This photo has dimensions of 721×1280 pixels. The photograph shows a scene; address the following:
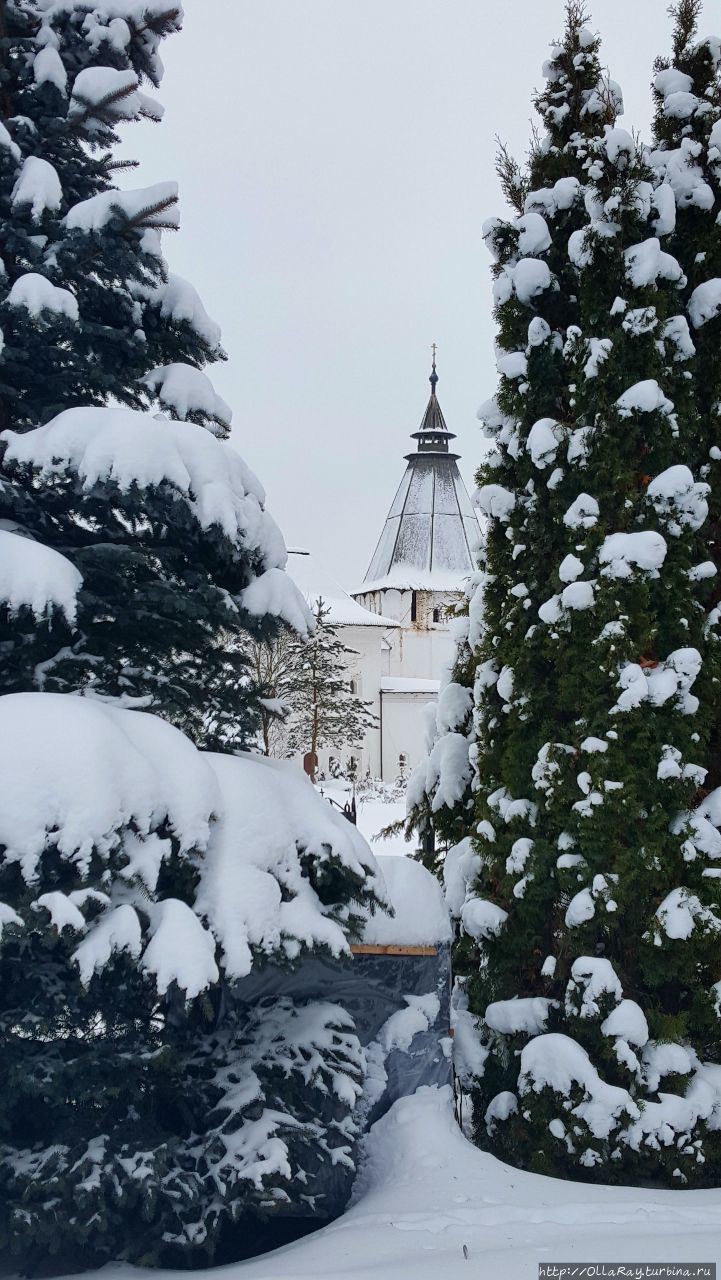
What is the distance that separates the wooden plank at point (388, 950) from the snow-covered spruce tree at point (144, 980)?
Answer: 2.15 ft

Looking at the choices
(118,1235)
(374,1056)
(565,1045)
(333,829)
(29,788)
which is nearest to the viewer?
(29,788)

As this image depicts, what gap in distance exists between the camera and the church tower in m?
45.1

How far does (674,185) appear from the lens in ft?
18.7

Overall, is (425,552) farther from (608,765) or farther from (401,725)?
(608,765)

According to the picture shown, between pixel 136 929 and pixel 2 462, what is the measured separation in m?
2.38

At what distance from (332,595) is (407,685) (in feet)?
16.6

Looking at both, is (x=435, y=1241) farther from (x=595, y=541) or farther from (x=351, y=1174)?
(x=595, y=541)

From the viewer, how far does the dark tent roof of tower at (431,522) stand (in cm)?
4506

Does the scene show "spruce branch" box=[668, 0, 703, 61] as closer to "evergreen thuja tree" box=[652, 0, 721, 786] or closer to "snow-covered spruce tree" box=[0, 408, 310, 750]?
"evergreen thuja tree" box=[652, 0, 721, 786]

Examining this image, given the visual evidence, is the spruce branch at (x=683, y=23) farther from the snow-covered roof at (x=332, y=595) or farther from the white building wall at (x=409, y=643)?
the white building wall at (x=409, y=643)

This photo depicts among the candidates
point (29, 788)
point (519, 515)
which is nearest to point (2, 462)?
point (29, 788)

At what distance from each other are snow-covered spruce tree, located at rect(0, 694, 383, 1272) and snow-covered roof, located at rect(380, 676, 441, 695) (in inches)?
1499

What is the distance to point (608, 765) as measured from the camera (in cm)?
505

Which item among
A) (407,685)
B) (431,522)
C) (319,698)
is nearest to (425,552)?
(431,522)
